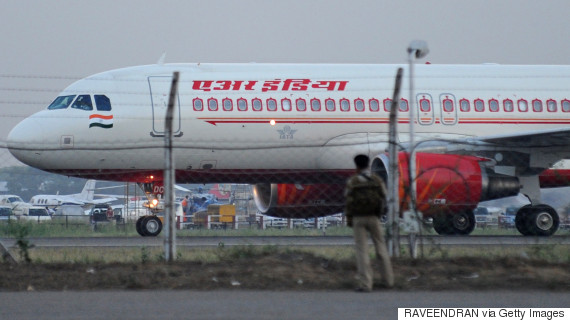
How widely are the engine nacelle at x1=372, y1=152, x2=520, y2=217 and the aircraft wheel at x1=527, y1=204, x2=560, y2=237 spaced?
3.73 feet

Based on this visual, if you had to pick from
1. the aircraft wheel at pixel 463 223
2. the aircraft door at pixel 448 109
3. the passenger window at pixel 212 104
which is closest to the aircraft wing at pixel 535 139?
the aircraft door at pixel 448 109

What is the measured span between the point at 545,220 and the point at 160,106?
815cm

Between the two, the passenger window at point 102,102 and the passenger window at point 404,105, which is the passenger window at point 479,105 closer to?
the passenger window at point 404,105

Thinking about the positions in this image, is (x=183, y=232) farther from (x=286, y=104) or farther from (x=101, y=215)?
(x=101, y=215)

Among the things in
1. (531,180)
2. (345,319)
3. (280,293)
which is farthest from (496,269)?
(531,180)

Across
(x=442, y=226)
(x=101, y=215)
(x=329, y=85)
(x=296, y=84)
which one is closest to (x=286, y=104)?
(x=296, y=84)

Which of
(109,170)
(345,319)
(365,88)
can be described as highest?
(365,88)

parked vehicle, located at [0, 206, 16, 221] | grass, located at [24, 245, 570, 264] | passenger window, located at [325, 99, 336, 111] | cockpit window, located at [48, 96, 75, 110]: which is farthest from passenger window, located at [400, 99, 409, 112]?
parked vehicle, located at [0, 206, 16, 221]

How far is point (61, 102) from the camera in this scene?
21.5 meters

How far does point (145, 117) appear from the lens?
2103 cm

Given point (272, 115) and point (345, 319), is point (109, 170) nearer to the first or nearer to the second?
point (272, 115)

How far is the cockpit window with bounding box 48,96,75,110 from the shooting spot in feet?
70.0

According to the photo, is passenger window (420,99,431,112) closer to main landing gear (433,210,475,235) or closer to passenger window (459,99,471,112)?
passenger window (459,99,471,112)

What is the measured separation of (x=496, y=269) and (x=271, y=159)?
10.3 meters
